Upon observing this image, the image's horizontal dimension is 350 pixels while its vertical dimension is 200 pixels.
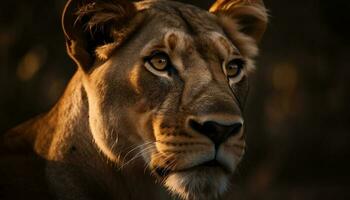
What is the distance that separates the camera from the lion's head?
4062 millimetres

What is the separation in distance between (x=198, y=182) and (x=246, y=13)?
1.52 m

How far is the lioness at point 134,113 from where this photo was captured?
13.5 feet

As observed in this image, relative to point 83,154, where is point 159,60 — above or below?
above

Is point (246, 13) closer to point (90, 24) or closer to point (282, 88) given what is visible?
point (90, 24)

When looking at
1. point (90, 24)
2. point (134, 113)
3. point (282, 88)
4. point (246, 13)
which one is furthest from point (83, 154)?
point (282, 88)

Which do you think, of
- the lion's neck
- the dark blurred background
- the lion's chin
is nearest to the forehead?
the lion's neck

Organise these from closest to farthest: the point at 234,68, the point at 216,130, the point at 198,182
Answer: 1. the point at 216,130
2. the point at 198,182
3. the point at 234,68

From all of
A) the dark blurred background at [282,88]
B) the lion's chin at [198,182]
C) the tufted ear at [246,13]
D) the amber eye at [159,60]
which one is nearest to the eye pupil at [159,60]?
the amber eye at [159,60]

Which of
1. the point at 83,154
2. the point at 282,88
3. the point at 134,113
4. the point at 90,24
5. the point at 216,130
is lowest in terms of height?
the point at 282,88

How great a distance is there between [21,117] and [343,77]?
12.9 feet

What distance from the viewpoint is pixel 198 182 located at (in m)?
4.09

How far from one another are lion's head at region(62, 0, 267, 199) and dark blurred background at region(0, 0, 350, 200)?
3814 mm

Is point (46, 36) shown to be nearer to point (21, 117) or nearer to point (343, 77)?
point (21, 117)

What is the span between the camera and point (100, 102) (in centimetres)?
441
